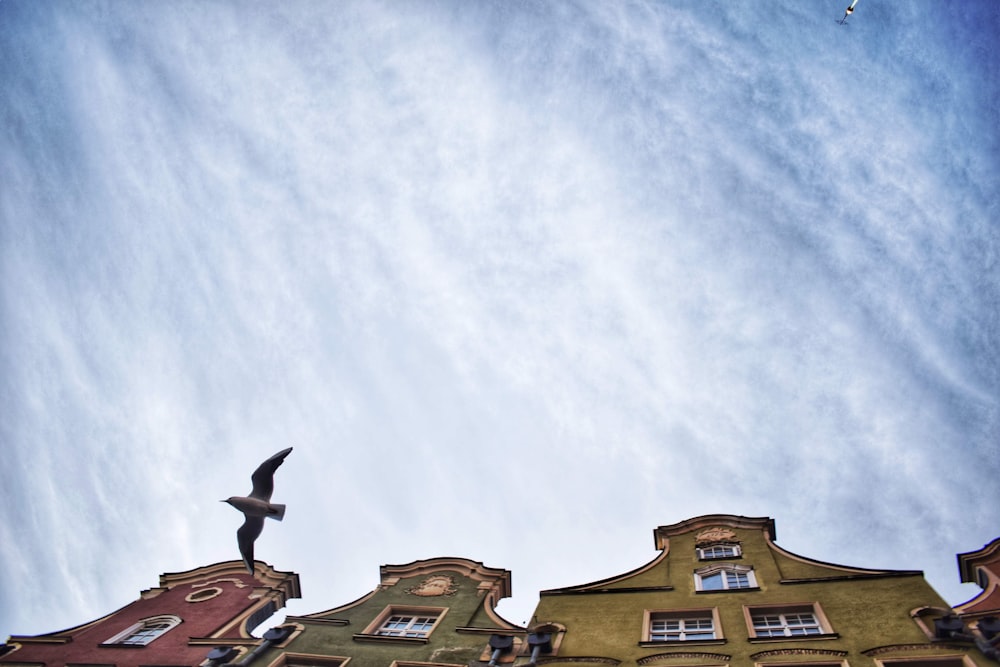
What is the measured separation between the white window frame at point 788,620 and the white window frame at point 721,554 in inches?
141

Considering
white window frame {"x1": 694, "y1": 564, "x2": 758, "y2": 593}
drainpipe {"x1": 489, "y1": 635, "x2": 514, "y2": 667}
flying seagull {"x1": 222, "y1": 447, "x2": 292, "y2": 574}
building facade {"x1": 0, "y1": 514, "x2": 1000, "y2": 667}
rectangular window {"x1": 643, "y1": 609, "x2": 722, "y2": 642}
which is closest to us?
building facade {"x1": 0, "y1": 514, "x2": 1000, "y2": 667}

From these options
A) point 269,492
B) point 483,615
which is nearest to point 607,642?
point 483,615

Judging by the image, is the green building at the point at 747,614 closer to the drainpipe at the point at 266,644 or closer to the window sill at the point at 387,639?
the window sill at the point at 387,639

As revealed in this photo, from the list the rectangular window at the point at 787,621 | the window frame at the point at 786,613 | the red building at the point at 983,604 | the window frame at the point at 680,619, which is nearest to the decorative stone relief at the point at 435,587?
the window frame at the point at 680,619

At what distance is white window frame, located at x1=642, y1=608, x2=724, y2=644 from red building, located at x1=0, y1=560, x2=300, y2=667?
12521 millimetres

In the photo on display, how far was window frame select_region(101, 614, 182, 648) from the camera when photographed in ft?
79.3

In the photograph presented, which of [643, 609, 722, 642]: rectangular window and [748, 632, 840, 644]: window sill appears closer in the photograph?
[748, 632, 840, 644]: window sill

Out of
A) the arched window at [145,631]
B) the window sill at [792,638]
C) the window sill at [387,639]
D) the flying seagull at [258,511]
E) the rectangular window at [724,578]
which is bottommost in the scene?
the window sill at [792,638]

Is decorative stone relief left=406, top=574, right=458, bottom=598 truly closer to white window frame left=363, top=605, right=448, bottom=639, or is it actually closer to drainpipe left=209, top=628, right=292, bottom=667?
white window frame left=363, top=605, right=448, bottom=639

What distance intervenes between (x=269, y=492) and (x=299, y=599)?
613 cm

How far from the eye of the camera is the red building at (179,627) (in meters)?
23.3

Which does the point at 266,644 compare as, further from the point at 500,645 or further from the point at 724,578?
the point at 724,578

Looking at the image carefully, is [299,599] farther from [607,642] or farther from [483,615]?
[607,642]

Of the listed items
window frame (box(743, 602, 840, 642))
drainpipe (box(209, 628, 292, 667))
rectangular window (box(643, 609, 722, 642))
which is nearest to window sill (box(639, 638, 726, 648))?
rectangular window (box(643, 609, 722, 642))
